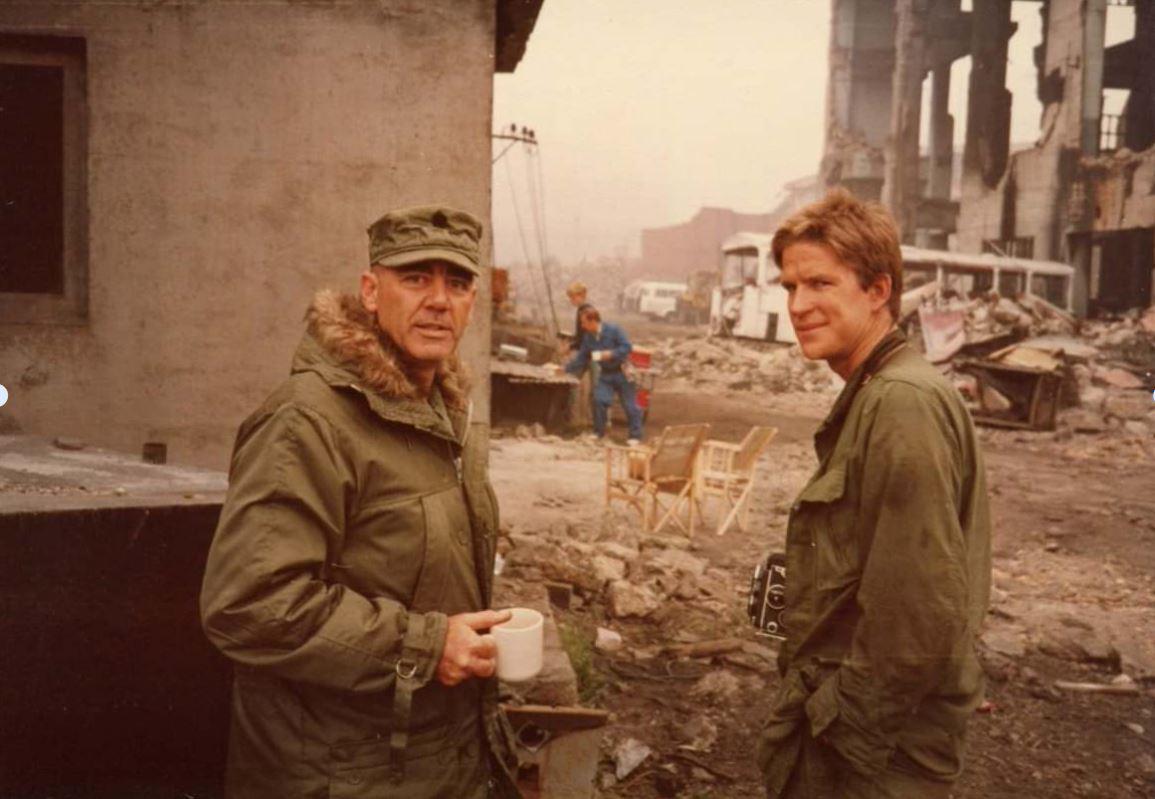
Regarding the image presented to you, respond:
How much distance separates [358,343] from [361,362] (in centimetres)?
4

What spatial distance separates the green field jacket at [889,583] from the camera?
1.76 m

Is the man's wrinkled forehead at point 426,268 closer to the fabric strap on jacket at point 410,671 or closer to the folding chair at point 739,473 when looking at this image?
the fabric strap on jacket at point 410,671

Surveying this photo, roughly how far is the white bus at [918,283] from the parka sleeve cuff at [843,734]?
14.4 m

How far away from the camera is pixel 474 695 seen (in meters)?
1.95

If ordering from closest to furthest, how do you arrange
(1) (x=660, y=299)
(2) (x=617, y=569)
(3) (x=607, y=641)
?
(3) (x=607, y=641) → (2) (x=617, y=569) → (1) (x=660, y=299)

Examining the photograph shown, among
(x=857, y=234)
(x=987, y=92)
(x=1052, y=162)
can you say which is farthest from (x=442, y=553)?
(x=987, y=92)

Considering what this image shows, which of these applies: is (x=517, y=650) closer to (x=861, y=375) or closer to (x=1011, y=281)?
(x=861, y=375)

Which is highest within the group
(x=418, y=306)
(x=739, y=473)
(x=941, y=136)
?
(x=941, y=136)

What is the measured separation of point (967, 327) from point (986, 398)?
3.37 meters

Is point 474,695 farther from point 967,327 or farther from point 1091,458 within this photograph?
point 967,327

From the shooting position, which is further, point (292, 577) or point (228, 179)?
point (228, 179)

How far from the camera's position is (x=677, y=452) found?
26.4 ft

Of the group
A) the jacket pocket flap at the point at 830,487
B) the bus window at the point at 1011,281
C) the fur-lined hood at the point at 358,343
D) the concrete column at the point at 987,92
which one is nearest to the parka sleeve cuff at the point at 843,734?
the jacket pocket flap at the point at 830,487

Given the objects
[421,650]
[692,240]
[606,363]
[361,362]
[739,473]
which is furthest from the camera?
[692,240]
